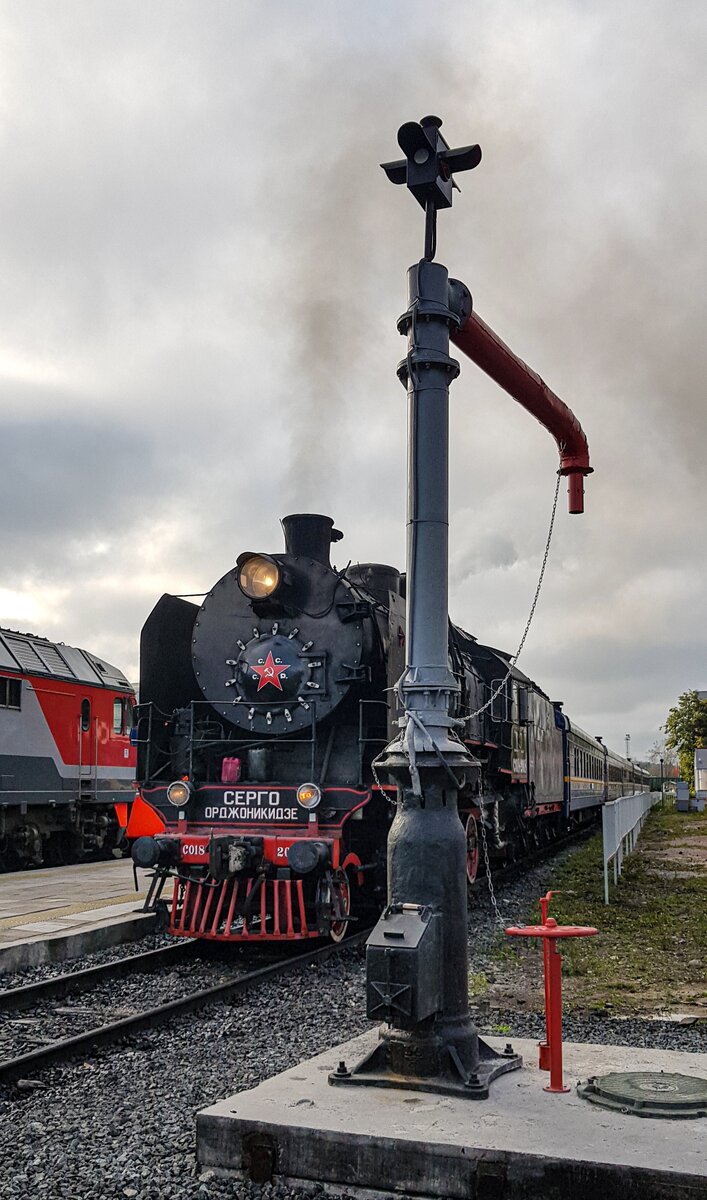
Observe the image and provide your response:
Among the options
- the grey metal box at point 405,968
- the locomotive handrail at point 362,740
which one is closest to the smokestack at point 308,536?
the locomotive handrail at point 362,740

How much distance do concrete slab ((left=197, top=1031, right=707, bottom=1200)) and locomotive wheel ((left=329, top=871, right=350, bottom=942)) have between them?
440 cm

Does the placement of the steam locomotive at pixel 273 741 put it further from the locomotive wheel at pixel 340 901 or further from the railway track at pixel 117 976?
the railway track at pixel 117 976

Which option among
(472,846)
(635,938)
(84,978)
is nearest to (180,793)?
(84,978)

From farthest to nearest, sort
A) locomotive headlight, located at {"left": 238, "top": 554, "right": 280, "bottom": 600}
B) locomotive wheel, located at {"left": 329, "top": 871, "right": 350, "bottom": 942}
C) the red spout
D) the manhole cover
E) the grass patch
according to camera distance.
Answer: locomotive headlight, located at {"left": 238, "top": 554, "right": 280, "bottom": 600} < locomotive wheel, located at {"left": 329, "top": 871, "right": 350, "bottom": 942} < the grass patch < the red spout < the manhole cover

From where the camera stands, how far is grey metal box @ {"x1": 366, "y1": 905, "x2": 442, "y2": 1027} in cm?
429

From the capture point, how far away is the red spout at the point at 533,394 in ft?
18.1

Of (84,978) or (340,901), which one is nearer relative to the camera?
(84,978)

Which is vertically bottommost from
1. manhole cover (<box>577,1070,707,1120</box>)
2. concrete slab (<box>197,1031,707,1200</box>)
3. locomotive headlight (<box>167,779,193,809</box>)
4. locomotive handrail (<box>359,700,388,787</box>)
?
concrete slab (<box>197,1031,707,1200</box>)

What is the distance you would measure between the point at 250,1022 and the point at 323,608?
13.5 feet

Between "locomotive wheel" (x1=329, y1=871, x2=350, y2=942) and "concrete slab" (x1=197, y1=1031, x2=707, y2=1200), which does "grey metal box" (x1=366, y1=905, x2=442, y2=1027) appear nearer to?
"concrete slab" (x1=197, y1=1031, x2=707, y2=1200)

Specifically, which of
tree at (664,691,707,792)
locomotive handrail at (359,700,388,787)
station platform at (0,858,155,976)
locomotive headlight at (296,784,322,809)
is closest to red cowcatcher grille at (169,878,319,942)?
locomotive headlight at (296,784,322,809)

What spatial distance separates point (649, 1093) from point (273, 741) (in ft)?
19.4

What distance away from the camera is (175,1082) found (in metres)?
5.43

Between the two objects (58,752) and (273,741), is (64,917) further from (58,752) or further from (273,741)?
(58,752)
